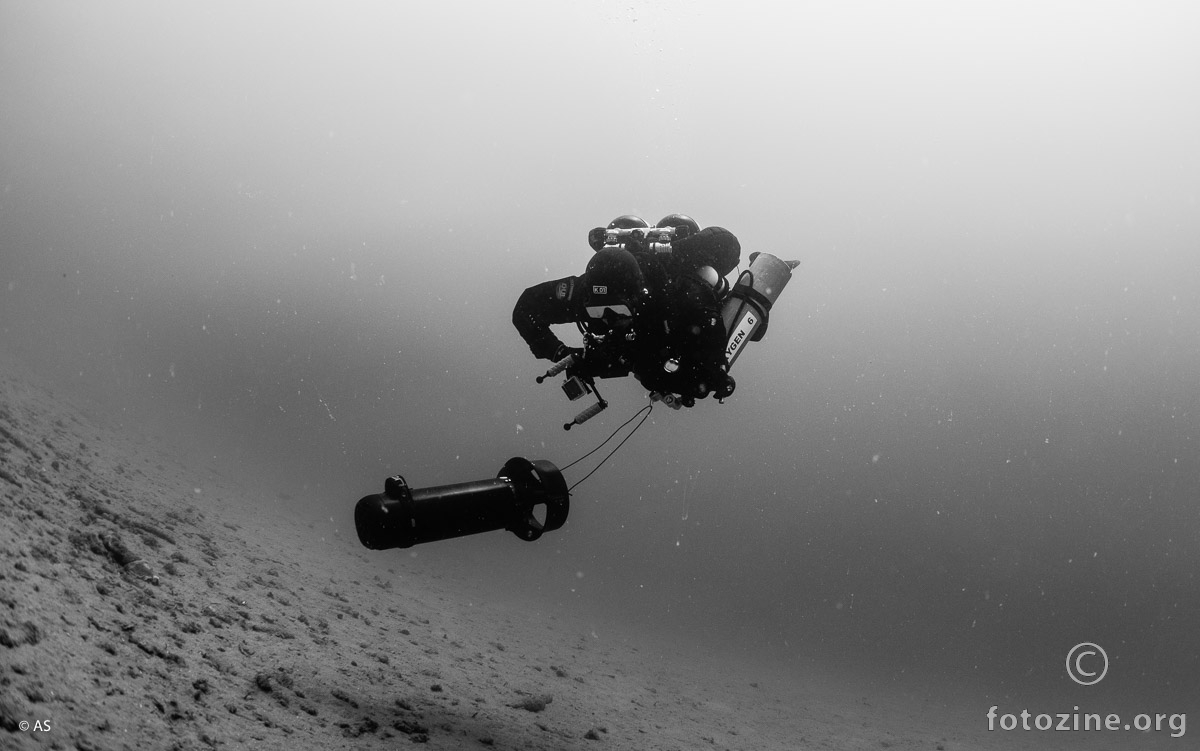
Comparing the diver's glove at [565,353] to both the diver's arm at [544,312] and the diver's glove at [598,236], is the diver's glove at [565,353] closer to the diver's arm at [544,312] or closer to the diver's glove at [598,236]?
the diver's arm at [544,312]

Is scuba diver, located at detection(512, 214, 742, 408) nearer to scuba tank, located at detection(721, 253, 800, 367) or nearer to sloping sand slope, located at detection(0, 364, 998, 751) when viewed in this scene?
scuba tank, located at detection(721, 253, 800, 367)

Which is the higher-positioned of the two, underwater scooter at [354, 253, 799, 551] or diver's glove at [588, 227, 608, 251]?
diver's glove at [588, 227, 608, 251]

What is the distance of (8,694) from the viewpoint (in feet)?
8.70

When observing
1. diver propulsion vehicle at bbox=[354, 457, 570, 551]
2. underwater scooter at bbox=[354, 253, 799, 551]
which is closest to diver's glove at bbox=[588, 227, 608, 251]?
underwater scooter at bbox=[354, 253, 799, 551]

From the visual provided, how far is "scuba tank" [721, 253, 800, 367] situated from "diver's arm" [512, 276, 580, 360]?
3.90ft

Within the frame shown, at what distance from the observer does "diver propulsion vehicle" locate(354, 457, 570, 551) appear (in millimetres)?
3330

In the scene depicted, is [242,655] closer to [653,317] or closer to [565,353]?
[565,353]

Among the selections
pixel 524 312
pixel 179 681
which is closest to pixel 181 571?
pixel 179 681

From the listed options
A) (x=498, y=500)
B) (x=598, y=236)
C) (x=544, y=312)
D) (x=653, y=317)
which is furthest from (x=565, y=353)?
(x=498, y=500)

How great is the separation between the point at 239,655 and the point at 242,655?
0.08ft

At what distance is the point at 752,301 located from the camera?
15.0 feet

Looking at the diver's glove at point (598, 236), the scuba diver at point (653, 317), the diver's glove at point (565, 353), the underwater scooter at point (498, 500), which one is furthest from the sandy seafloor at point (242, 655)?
the diver's glove at point (598, 236)

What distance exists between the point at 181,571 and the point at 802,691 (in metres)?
16.1

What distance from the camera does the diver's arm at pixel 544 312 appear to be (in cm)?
392
